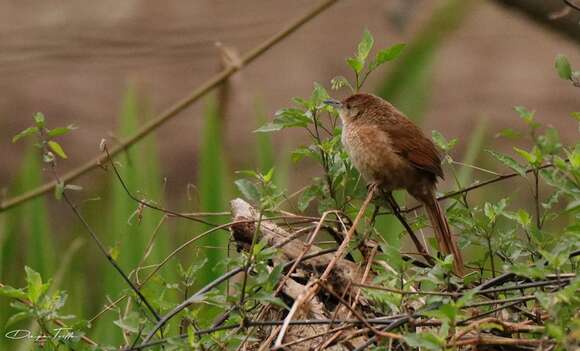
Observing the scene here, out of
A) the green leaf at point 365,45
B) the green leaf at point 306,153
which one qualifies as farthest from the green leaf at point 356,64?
the green leaf at point 306,153

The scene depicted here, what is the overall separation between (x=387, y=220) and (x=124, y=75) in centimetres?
510

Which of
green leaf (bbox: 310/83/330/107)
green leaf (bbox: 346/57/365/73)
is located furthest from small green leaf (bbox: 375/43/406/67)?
green leaf (bbox: 310/83/330/107)

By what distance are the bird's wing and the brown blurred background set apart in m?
4.42

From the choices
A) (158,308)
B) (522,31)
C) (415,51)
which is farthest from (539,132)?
(158,308)

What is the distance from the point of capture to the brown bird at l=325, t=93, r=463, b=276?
10.6 ft

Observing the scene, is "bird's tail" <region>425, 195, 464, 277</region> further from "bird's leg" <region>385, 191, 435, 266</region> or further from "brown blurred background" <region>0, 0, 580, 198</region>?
"brown blurred background" <region>0, 0, 580, 198</region>

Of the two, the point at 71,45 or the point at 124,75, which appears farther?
the point at 124,75

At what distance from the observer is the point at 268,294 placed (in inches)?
87.7

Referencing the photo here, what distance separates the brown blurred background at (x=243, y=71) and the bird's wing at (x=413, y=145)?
4.42m

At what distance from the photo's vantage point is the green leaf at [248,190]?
2480 millimetres

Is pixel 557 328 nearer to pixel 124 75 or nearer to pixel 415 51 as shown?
pixel 415 51

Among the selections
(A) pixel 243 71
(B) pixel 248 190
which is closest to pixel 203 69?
(A) pixel 243 71

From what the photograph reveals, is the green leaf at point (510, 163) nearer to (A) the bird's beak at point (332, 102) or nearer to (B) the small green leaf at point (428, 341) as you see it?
(A) the bird's beak at point (332, 102)

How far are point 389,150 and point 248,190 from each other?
114 cm
